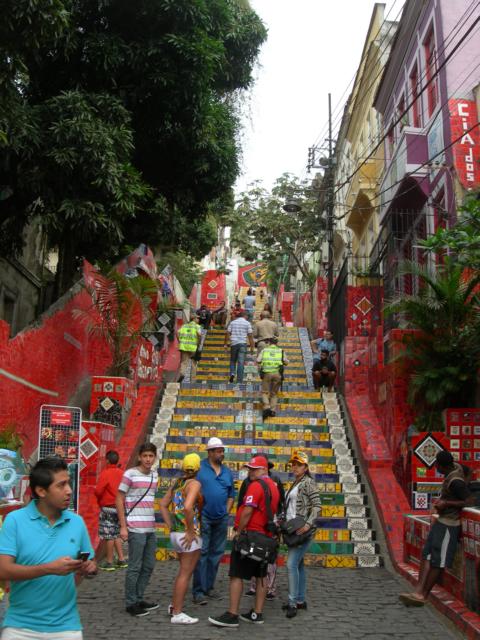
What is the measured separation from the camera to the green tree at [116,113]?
41.1 ft

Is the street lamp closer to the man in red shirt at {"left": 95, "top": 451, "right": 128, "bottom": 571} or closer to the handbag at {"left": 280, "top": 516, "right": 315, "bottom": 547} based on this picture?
the man in red shirt at {"left": 95, "top": 451, "right": 128, "bottom": 571}

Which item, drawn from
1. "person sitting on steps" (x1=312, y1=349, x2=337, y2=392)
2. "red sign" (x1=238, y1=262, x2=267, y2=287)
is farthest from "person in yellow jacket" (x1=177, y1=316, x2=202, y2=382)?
"red sign" (x1=238, y1=262, x2=267, y2=287)

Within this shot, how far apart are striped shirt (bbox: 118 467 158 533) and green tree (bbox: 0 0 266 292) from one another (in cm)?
624

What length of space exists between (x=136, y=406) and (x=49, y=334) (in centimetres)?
239

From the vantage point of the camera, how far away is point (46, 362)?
1286cm

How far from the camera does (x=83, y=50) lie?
14.0 m

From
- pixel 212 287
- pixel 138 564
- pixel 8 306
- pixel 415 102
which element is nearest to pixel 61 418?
pixel 138 564

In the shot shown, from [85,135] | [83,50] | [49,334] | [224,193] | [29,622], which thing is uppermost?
[83,50]

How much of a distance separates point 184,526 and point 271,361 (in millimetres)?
7705

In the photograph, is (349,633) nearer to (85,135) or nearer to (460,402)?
(460,402)

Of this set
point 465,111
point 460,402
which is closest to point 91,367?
point 460,402

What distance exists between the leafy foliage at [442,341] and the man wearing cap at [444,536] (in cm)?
424

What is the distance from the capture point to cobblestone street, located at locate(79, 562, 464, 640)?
622 cm

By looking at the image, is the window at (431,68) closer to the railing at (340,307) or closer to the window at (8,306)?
the railing at (340,307)
